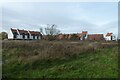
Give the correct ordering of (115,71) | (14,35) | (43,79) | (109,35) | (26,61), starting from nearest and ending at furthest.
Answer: (43,79)
(115,71)
(26,61)
(14,35)
(109,35)

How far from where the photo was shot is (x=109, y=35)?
83.0 meters

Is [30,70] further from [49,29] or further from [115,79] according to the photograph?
[49,29]

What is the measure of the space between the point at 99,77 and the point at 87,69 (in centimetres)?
148

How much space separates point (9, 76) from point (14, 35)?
2475 inches

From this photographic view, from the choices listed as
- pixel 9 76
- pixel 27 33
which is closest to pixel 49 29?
pixel 27 33

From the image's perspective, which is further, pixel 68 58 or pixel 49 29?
pixel 49 29

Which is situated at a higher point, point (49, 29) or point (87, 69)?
point (49, 29)

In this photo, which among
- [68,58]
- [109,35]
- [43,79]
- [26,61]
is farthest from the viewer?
[109,35]

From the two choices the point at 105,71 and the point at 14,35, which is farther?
the point at 14,35

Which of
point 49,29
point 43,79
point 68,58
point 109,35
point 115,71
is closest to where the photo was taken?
point 43,79

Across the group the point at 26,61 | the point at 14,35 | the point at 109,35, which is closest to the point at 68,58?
the point at 26,61

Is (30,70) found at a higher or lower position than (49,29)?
lower

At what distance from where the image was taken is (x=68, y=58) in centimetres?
1275

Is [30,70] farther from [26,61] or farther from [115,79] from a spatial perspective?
[115,79]
